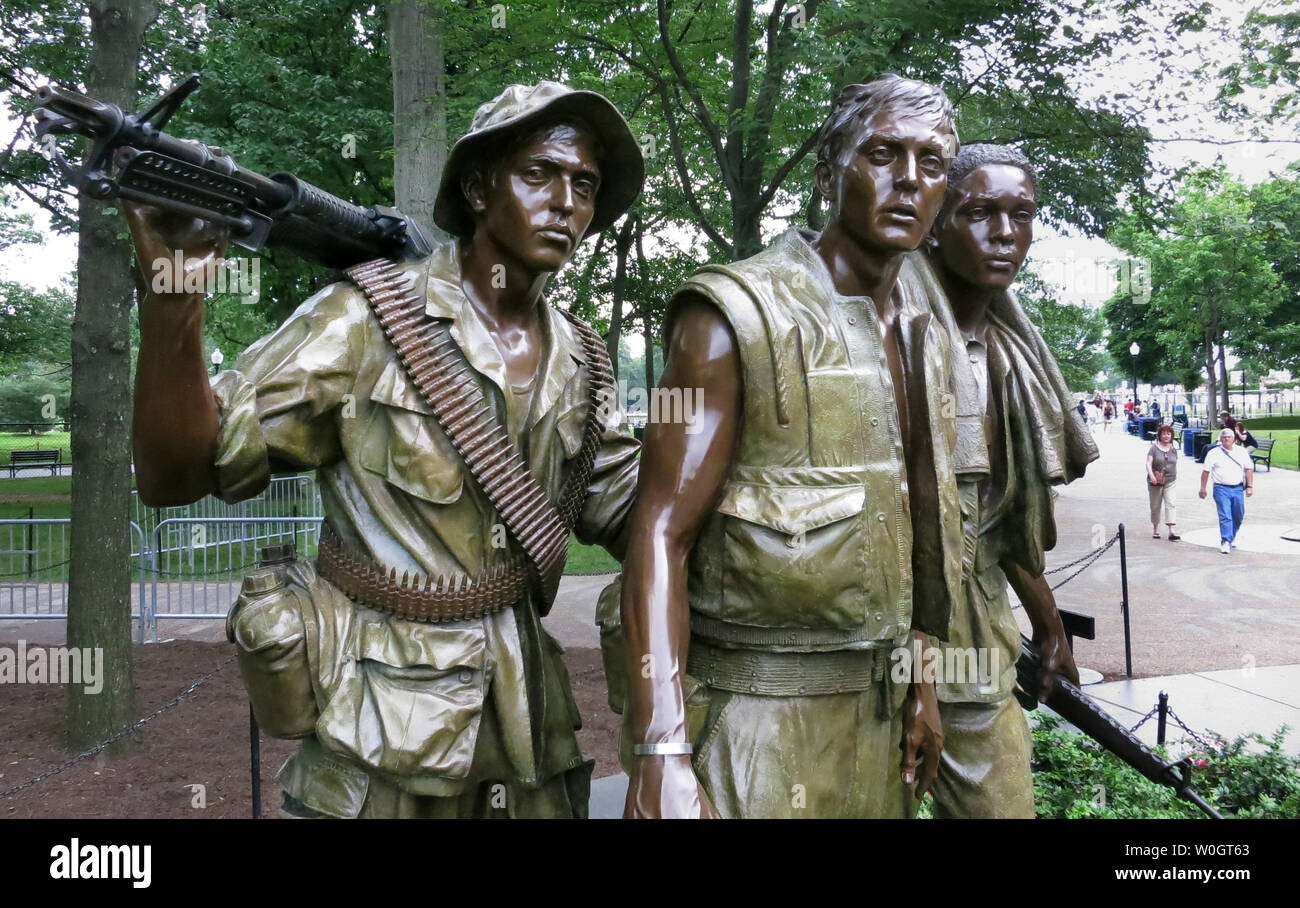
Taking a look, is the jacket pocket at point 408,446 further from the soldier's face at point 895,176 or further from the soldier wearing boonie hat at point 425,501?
the soldier's face at point 895,176

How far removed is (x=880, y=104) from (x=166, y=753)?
681 centimetres

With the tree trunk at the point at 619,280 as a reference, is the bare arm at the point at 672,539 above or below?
below

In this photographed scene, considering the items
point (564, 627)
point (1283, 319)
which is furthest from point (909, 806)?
point (1283, 319)

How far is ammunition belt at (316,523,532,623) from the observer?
242 centimetres

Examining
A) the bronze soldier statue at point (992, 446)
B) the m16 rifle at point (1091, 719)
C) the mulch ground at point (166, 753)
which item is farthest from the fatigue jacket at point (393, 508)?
the mulch ground at point (166, 753)

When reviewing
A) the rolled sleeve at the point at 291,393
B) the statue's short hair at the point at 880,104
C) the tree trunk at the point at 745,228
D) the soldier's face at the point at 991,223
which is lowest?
the rolled sleeve at the point at 291,393

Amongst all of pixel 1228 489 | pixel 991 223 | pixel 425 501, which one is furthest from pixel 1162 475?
pixel 425 501

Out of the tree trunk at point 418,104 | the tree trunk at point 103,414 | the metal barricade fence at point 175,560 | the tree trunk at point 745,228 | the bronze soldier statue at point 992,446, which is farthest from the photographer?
the metal barricade fence at point 175,560

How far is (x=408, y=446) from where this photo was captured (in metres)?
2.42

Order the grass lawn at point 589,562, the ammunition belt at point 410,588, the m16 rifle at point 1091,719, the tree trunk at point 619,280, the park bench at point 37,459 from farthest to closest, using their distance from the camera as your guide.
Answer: the park bench at point 37,459 → the tree trunk at point 619,280 → the grass lawn at point 589,562 → the m16 rifle at point 1091,719 → the ammunition belt at point 410,588

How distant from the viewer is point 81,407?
20.5 feet

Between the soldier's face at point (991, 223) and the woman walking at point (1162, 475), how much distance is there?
13320 millimetres

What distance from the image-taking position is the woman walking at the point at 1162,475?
48.3ft

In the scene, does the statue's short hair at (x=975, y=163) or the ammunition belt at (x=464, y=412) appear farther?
the statue's short hair at (x=975, y=163)
